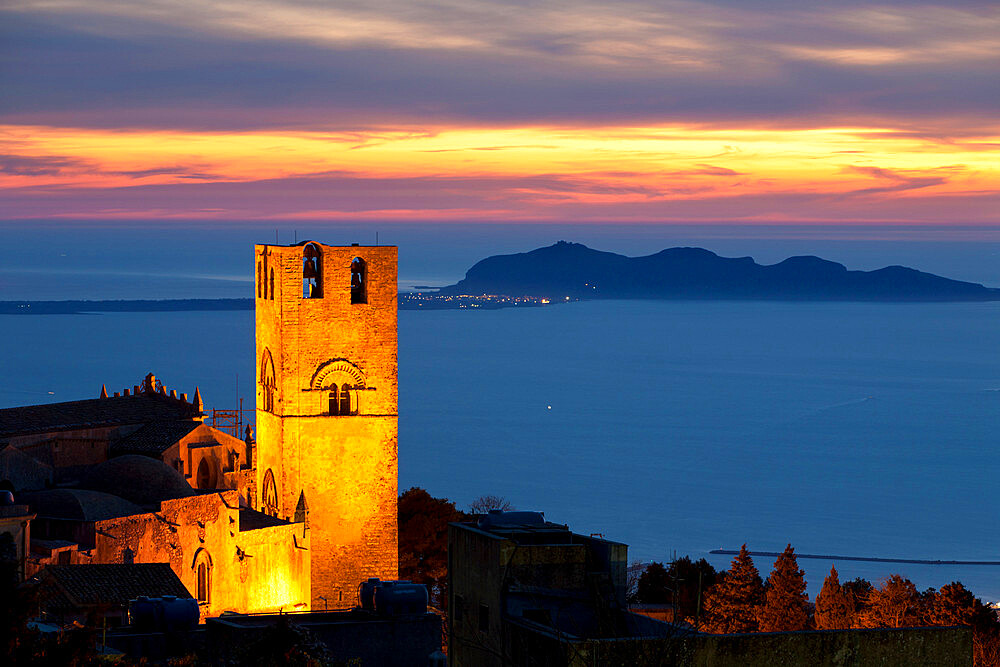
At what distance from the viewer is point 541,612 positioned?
54.9 feet

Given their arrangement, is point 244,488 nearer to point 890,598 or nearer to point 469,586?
point 890,598

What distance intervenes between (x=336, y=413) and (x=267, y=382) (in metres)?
2.36

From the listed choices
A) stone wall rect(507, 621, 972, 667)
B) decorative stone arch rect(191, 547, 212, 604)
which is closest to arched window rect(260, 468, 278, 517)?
decorative stone arch rect(191, 547, 212, 604)

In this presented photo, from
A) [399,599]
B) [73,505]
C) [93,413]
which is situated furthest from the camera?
[93,413]

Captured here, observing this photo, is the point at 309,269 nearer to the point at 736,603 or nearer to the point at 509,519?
the point at 736,603

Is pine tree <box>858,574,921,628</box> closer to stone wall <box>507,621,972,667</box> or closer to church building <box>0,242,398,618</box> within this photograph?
church building <box>0,242,398,618</box>

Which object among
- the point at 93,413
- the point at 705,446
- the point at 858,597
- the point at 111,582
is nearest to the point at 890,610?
the point at 858,597

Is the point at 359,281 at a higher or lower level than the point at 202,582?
higher

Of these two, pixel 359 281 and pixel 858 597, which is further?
pixel 858 597

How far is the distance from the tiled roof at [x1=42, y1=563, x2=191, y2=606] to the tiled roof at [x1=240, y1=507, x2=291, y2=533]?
6.42 meters

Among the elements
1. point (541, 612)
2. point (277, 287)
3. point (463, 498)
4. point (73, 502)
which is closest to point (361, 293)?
point (277, 287)

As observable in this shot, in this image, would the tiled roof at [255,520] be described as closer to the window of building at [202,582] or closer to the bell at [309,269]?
the window of building at [202,582]

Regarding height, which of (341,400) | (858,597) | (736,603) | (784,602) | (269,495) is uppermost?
(341,400)

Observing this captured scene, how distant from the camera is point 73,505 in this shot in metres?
28.0
